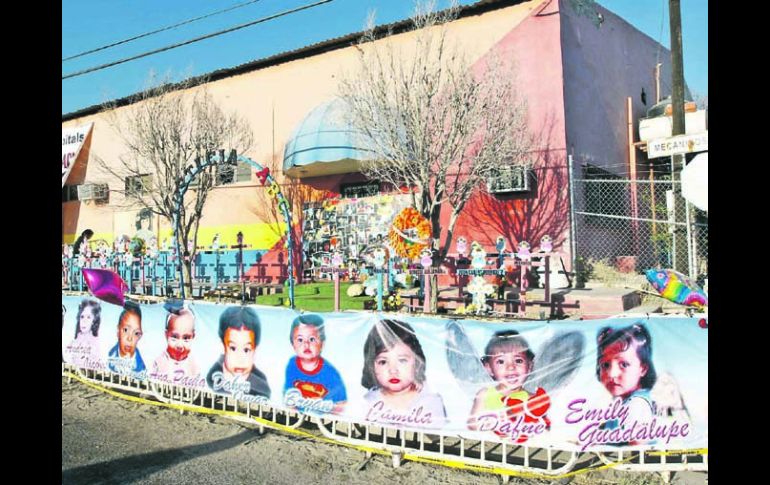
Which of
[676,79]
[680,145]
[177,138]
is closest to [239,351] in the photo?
[680,145]

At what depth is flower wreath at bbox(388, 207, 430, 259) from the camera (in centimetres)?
965

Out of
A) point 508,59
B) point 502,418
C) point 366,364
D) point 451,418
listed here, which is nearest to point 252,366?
point 366,364

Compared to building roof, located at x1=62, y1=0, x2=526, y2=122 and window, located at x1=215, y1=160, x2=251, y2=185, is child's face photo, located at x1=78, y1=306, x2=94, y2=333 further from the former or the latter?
window, located at x1=215, y1=160, x2=251, y2=185

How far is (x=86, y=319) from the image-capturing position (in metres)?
8.48

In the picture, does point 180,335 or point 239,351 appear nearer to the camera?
point 239,351

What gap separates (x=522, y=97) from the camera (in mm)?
12680

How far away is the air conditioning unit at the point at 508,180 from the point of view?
12.4m

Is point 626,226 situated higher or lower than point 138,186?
lower

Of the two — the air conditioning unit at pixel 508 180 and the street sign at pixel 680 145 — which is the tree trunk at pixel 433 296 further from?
the street sign at pixel 680 145

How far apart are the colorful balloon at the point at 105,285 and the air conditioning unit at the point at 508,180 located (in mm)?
7923

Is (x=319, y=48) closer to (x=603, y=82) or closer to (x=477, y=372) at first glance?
(x=603, y=82)

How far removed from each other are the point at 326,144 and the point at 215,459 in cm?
959

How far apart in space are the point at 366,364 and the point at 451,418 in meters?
1.01
